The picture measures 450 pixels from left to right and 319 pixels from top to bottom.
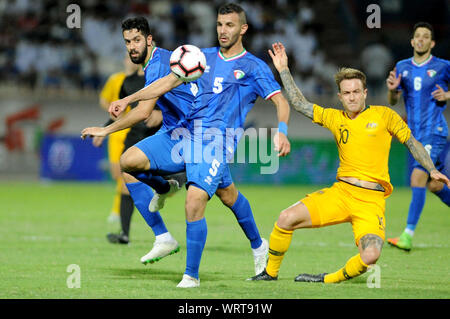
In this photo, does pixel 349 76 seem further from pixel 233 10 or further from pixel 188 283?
pixel 188 283

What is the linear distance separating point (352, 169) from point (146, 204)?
226 centimetres

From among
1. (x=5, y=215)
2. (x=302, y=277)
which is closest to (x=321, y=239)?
→ (x=302, y=277)

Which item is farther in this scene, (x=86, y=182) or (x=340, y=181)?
(x=86, y=182)

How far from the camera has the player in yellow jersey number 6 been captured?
648 centimetres

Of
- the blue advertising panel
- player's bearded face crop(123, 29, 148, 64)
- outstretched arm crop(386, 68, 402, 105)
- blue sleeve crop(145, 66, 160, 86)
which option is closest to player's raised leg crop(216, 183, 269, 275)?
blue sleeve crop(145, 66, 160, 86)

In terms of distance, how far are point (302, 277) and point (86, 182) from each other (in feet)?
51.3

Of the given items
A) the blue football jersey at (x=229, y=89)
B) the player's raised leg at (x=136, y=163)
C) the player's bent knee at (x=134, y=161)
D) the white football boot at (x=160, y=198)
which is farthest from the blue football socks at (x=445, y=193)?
the player's bent knee at (x=134, y=161)

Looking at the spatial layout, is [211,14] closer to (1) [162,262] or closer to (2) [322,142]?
(2) [322,142]

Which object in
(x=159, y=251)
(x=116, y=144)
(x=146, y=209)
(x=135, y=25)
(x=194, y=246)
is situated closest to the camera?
(x=194, y=246)

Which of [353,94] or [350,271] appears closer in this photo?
[350,271]

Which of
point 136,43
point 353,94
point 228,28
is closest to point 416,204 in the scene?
point 353,94

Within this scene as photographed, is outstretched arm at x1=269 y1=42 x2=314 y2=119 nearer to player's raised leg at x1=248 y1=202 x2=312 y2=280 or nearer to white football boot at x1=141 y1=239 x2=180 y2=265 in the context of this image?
player's raised leg at x1=248 y1=202 x2=312 y2=280

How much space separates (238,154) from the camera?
66.8 ft

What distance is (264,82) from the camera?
6.91 m
